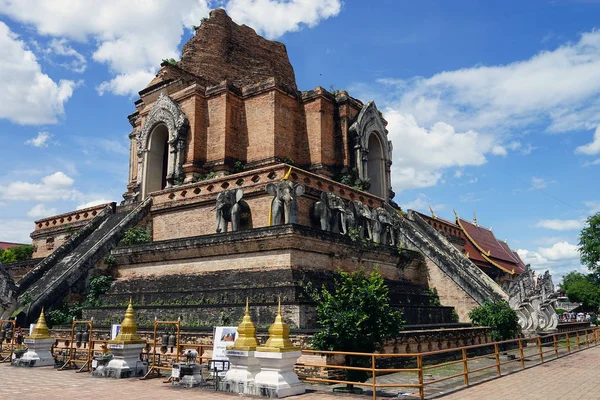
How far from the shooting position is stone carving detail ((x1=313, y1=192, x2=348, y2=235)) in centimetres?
1742

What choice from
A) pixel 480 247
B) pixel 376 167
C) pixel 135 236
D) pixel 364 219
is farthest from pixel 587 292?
pixel 135 236

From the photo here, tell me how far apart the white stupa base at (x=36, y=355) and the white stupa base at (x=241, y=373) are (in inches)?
240

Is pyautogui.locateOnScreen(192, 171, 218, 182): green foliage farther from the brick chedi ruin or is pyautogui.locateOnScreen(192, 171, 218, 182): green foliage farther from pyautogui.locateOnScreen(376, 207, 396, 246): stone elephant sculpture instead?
pyautogui.locateOnScreen(376, 207, 396, 246): stone elephant sculpture

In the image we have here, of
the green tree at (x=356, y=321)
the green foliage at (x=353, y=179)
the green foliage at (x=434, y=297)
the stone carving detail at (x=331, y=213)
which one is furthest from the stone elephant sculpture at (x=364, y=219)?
the green tree at (x=356, y=321)

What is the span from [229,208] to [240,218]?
639 millimetres

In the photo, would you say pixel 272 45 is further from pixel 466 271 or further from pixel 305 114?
pixel 466 271

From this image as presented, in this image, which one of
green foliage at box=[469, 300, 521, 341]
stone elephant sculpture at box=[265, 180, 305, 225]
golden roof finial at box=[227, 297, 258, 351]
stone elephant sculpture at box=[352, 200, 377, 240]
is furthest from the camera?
stone elephant sculpture at box=[352, 200, 377, 240]

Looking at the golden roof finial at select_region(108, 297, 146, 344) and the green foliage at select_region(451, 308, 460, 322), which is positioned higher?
the green foliage at select_region(451, 308, 460, 322)

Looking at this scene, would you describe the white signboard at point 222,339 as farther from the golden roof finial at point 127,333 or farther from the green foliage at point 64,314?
the green foliage at point 64,314

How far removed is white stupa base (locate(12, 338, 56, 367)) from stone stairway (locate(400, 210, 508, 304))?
1277 centimetres

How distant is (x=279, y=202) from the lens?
1598 cm

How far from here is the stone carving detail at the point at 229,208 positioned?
55.6 ft

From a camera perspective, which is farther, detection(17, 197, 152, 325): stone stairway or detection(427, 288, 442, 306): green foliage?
detection(427, 288, 442, 306): green foliage

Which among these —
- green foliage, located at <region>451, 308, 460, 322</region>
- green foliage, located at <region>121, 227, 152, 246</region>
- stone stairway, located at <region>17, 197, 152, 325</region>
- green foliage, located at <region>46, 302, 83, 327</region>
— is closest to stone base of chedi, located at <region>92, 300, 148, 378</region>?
green foliage, located at <region>46, 302, 83, 327</region>
